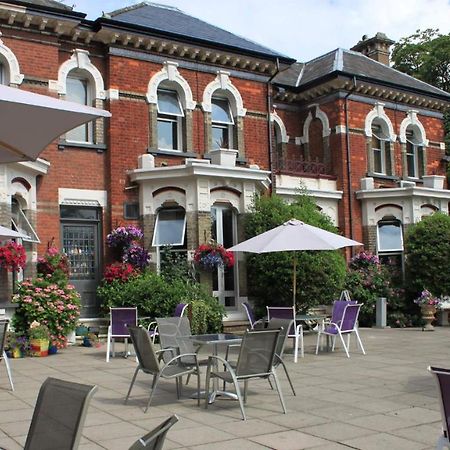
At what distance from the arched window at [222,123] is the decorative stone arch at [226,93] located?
0.18m

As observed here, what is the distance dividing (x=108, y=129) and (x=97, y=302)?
4162 mm

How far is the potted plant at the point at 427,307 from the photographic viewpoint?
1667 centimetres

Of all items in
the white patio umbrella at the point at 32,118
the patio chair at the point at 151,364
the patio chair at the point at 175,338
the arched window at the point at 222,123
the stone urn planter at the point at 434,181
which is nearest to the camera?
the white patio umbrella at the point at 32,118

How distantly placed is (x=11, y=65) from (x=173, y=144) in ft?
14.8

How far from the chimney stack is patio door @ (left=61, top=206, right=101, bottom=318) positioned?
14.8 meters

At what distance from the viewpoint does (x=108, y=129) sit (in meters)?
15.1

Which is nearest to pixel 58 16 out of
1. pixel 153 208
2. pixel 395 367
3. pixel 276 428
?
pixel 153 208

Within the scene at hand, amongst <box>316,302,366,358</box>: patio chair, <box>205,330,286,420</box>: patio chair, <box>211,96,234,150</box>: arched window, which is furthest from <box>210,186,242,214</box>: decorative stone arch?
<box>205,330,286,420</box>: patio chair

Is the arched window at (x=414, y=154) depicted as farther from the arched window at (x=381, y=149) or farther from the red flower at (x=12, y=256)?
the red flower at (x=12, y=256)

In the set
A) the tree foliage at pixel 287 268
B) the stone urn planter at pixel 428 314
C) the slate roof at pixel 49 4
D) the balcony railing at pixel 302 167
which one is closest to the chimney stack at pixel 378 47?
the balcony railing at pixel 302 167

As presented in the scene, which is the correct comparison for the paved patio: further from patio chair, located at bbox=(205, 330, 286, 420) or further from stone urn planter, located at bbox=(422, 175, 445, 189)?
stone urn planter, located at bbox=(422, 175, 445, 189)

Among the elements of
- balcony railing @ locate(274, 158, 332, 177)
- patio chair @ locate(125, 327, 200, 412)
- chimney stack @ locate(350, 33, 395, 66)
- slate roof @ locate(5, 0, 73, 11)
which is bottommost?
patio chair @ locate(125, 327, 200, 412)

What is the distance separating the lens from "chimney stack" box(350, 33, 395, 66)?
24.6m

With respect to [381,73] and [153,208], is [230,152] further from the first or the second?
[381,73]
